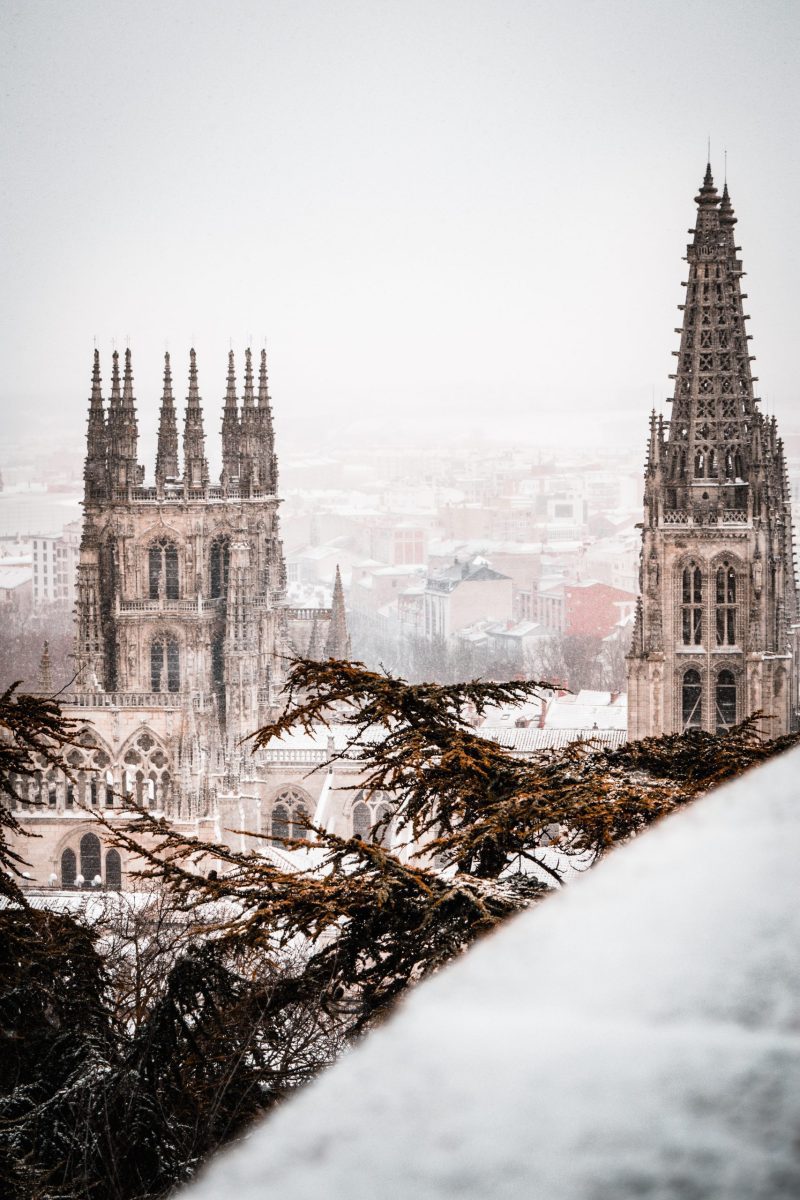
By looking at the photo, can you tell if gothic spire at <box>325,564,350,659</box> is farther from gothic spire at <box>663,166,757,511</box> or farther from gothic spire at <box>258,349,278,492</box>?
gothic spire at <box>663,166,757,511</box>

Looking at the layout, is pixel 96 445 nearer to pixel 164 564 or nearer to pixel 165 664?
pixel 164 564

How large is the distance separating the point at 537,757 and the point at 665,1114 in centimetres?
512

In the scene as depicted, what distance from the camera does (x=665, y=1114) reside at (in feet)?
2.63

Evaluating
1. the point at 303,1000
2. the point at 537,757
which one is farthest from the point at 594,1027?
the point at 537,757

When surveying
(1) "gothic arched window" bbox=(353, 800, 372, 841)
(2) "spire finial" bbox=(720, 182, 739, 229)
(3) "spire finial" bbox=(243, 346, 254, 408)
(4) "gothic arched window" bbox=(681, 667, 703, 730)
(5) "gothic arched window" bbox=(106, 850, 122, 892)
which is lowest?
(5) "gothic arched window" bbox=(106, 850, 122, 892)

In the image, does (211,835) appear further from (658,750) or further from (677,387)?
(658,750)

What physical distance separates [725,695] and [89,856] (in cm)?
1228

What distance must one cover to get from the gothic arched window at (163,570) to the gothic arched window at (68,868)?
6.30 m

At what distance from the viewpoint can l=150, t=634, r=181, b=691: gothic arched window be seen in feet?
104

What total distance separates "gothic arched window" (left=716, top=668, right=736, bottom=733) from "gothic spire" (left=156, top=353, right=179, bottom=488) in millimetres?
12700

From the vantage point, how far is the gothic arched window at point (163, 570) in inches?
1264

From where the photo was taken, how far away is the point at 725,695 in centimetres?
2852

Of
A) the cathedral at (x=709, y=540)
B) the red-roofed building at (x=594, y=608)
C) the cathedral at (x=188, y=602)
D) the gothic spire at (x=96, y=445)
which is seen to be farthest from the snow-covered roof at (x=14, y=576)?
the cathedral at (x=709, y=540)

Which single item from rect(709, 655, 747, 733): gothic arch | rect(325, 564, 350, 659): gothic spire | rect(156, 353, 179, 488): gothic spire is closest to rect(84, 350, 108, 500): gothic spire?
rect(156, 353, 179, 488): gothic spire
